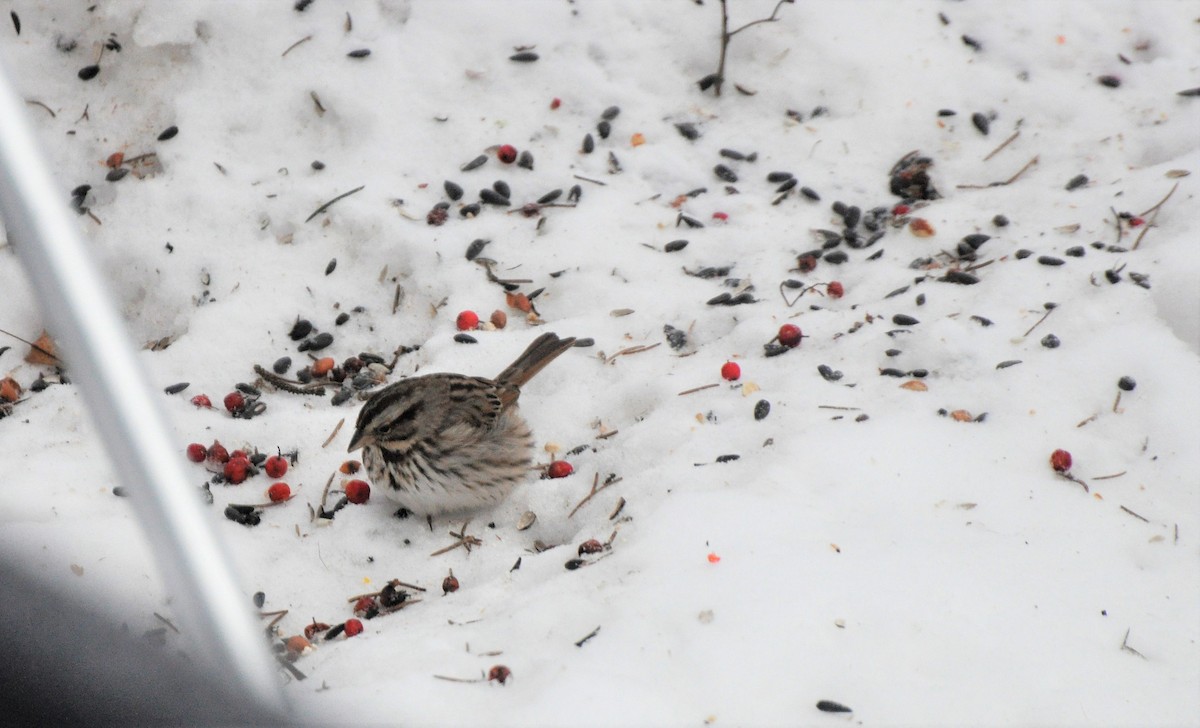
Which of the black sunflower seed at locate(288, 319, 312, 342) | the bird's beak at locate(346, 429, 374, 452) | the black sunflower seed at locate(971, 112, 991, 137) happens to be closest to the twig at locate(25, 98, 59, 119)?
the black sunflower seed at locate(288, 319, 312, 342)

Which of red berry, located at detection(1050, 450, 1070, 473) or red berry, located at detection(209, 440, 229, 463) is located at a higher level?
red berry, located at detection(209, 440, 229, 463)

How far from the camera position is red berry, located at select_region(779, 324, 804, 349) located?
474cm

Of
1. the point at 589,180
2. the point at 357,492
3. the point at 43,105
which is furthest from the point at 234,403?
the point at 43,105

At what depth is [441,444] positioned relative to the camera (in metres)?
4.24

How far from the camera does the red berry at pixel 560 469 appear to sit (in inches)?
171

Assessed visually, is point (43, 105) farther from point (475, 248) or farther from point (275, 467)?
point (275, 467)

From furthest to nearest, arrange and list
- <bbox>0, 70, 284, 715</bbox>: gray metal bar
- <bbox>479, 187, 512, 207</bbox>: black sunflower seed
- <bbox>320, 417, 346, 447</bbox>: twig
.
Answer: <bbox>479, 187, 512, 207</bbox>: black sunflower seed → <bbox>320, 417, 346, 447</bbox>: twig → <bbox>0, 70, 284, 715</bbox>: gray metal bar

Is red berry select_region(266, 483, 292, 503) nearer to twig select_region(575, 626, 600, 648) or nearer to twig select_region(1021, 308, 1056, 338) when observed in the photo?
twig select_region(575, 626, 600, 648)

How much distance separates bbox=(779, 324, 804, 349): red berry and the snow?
116mm

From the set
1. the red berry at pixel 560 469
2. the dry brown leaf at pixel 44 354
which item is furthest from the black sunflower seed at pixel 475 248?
the dry brown leaf at pixel 44 354

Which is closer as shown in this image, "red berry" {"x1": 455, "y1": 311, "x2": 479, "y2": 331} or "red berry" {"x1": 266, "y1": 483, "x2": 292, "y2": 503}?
"red berry" {"x1": 266, "y1": 483, "x2": 292, "y2": 503}

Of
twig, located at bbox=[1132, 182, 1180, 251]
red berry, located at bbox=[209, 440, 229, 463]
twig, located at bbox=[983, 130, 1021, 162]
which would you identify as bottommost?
twig, located at bbox=[1132, 182, 1180, 251]

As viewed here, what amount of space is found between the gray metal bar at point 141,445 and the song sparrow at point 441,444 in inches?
100.0

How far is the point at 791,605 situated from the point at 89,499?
8.36 feet
